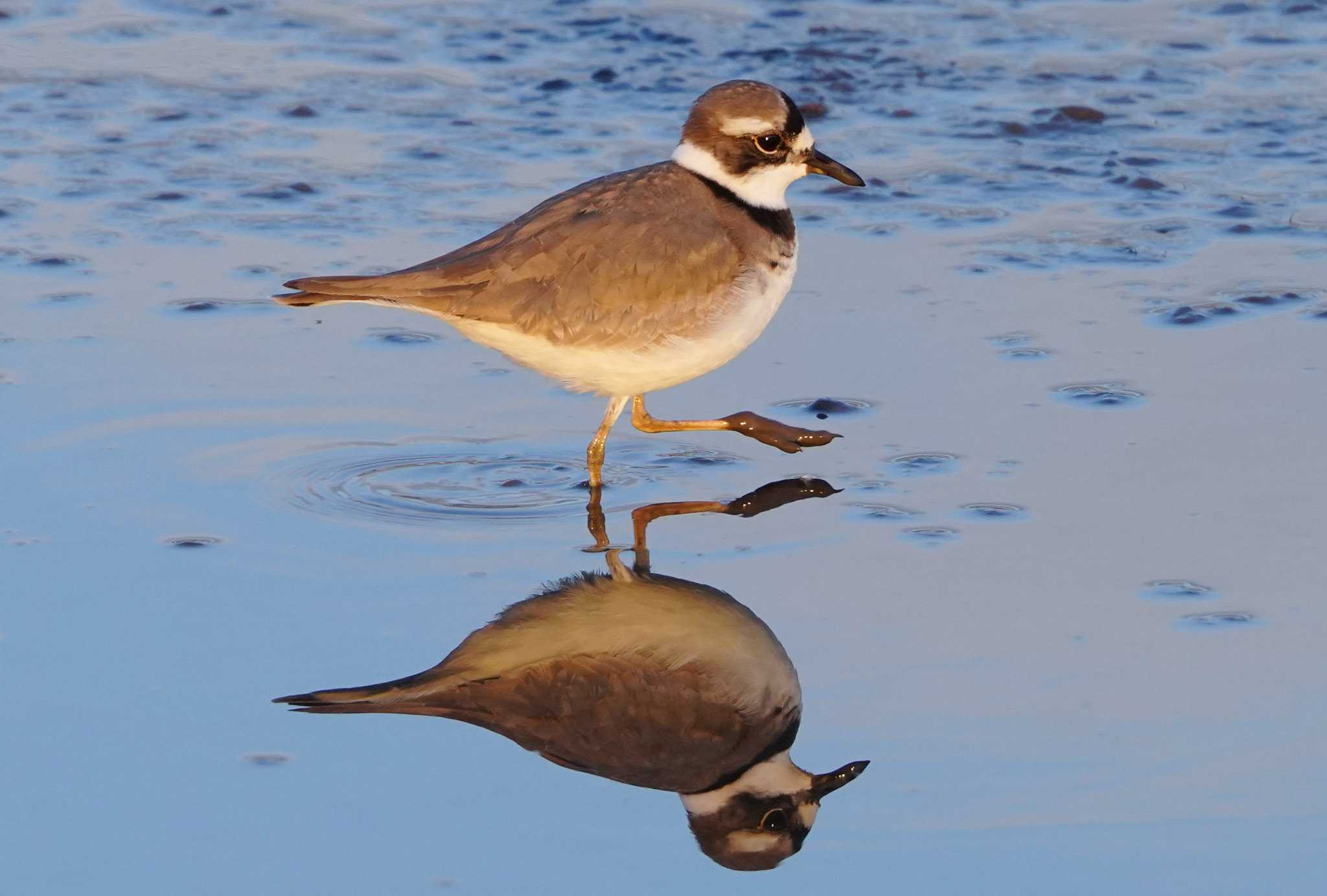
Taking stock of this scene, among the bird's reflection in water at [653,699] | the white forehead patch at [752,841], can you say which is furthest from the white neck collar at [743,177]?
the white forehead patch at [752,841]

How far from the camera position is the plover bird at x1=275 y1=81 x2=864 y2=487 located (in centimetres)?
550

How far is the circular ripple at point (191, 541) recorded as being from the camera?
507 centimetres

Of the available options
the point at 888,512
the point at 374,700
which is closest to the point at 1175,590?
the point at 888,512

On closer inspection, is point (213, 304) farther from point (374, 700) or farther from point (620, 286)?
point (374, 700)

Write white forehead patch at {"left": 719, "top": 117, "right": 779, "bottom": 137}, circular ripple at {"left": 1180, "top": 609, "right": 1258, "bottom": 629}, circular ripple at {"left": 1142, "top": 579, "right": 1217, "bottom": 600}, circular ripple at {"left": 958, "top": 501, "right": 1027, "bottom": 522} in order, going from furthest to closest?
white forehead patch at {"left": 719, "top": 117, "right": 779, "bottom": 137}
circular ripple at {"left": 958, "top": 501, "right": 1027, "bottom": 522}
circular ripple at {"left": 1142, "top": 579, "right": 1217, "bottom": 600}
circular ripple at {"left": 1180, "top": 609, "right": 1258, "bottom": 629}

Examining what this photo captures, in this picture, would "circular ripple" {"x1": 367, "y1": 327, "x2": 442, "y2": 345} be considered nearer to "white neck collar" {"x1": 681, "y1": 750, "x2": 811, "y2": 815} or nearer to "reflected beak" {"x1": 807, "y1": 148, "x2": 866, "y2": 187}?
"reflected beak" {"x1": 807, "y1": 148, "x2": 866, "y2": 187}

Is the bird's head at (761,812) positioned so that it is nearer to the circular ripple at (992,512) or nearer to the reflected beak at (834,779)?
the reflected beak at (834,779)

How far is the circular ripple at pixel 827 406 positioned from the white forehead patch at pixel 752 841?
2.24m

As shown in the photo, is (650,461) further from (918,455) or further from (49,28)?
(49,28)

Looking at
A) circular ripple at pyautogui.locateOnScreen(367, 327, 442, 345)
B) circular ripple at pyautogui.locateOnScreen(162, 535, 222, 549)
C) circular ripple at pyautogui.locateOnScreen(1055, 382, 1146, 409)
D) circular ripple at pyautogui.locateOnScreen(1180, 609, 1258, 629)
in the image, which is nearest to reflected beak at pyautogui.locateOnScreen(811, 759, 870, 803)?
circular ripple at pyautogui.locateOnScreen(1180, 609, 1258, 629)

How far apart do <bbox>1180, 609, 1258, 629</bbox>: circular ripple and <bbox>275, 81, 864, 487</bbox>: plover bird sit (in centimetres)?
137

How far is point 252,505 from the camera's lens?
5352 mm

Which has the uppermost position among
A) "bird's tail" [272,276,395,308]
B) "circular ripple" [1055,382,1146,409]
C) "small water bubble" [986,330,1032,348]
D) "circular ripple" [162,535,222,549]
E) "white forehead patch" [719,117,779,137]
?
"white forehead patch" [719,117,779,137]

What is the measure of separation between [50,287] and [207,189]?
46.8 inches
